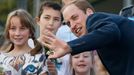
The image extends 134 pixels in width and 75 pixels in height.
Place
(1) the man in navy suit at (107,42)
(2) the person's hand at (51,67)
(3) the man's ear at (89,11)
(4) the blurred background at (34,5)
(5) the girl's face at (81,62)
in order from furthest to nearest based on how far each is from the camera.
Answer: (4) the blurred background at (34,5), (5) the girl's face at (81,62), (2) the person's hand at (51,67), (3) the man's ear at (89,11), (1) the man in navy suit at (107,42)

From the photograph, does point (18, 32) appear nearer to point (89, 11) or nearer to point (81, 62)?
point (81, 62)

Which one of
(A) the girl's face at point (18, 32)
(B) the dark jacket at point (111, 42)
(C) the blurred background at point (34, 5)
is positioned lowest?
(C) the blurred background at point (34, 5)

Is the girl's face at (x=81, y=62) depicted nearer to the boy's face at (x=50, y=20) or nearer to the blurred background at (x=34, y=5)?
the boy's face at (x=50, y=20)

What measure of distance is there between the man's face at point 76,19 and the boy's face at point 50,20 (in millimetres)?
1005

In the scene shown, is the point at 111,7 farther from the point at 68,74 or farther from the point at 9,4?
the point at 68,74

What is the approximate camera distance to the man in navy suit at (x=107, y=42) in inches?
114

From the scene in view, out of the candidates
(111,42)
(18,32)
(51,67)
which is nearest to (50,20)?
(18,32)

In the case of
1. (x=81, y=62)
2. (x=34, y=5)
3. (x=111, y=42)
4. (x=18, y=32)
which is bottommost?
(x=34, y=5)

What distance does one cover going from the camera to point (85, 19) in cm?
353

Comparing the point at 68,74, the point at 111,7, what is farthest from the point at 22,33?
the point at 111,7

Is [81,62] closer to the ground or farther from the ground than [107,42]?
closer to the ground

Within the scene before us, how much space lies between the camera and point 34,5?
10266mm

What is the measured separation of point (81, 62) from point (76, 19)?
1.19 meters

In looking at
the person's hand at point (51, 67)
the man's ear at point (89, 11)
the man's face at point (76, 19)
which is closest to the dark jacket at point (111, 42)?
the man's face at point (76, 19)
